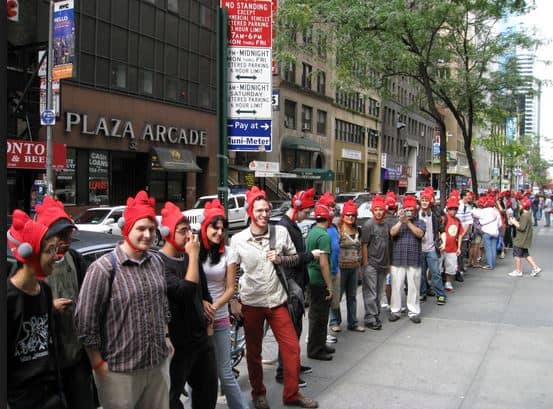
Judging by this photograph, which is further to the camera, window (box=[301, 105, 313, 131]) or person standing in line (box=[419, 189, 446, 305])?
window (box=[301, 105, 313, 131])

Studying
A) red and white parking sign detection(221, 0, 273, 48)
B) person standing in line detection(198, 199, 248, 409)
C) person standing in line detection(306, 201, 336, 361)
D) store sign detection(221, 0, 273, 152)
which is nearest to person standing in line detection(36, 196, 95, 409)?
person standing in line detection(198, 199, 248, 409)

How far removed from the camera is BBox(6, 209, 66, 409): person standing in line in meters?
2.79

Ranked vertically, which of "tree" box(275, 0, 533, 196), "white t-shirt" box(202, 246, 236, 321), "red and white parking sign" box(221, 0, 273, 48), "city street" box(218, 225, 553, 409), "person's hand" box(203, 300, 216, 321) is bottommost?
"city street" box(218, 225, 553, 409)

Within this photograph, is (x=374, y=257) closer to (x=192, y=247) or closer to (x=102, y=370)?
(x=192, y=247)

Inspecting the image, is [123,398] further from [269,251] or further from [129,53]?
[129,53]

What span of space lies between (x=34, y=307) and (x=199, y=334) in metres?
1.39

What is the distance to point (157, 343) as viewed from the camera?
11.5 feet

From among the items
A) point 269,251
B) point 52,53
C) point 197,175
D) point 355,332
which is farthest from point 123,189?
point 269,251

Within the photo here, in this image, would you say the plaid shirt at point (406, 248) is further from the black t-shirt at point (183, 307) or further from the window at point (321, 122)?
the window at point (321, 122)

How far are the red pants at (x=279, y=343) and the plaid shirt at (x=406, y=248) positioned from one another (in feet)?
12.3

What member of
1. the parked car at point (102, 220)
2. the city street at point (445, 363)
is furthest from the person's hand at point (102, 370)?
the parked car at point (102, 220)

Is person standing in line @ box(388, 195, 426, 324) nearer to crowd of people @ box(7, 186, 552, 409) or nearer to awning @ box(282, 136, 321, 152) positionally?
crowd of people @ box(7, 186, 552, 409)

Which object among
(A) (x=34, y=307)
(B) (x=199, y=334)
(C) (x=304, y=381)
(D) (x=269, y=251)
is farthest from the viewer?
(C) (x=304, y=381)

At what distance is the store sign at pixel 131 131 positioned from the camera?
91.0 feet
